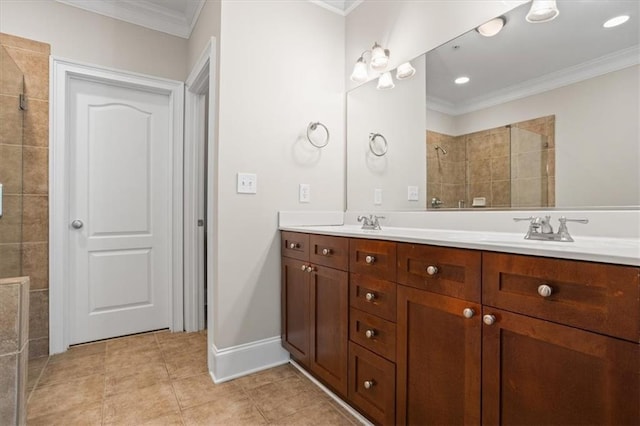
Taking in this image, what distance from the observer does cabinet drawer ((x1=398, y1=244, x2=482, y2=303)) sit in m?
0.99

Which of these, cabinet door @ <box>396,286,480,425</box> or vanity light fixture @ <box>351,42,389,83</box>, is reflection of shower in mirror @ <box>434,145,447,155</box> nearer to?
vanity light fixture @ <box>351,42,389,83</box>

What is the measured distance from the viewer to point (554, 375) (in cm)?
82

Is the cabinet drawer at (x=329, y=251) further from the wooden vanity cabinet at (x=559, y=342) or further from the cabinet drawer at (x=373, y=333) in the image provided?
the wooden vanity cabinet at (x=559, y=342)

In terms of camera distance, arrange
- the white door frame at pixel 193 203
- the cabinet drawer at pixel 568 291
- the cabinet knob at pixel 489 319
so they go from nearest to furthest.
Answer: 1. the cabinet drawer at pixel 568 291
2. the cabinet knob at pixel 489 319
3. the white door frame at pixel 193 203

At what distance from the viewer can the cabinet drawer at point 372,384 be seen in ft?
4.17

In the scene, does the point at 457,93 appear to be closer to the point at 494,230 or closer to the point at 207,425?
the point at 494,230

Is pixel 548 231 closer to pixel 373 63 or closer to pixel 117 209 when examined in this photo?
pixel 373 63

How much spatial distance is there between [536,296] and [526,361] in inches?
7.1

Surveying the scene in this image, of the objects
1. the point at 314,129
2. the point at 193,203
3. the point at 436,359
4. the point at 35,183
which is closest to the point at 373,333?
the point at 436,359

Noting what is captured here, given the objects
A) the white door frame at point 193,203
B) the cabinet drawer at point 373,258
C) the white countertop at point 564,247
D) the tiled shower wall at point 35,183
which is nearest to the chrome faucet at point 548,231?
the white countertop at point 564,247

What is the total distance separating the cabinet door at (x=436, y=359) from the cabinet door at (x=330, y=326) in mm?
358

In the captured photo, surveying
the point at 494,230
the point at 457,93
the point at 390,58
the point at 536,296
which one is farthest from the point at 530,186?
the point at 390,58

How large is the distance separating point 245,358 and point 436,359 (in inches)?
49.8

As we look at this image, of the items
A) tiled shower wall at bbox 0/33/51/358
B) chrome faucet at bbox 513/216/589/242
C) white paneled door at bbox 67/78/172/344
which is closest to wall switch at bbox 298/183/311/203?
white paneled door at bbox 67/78/172/344
